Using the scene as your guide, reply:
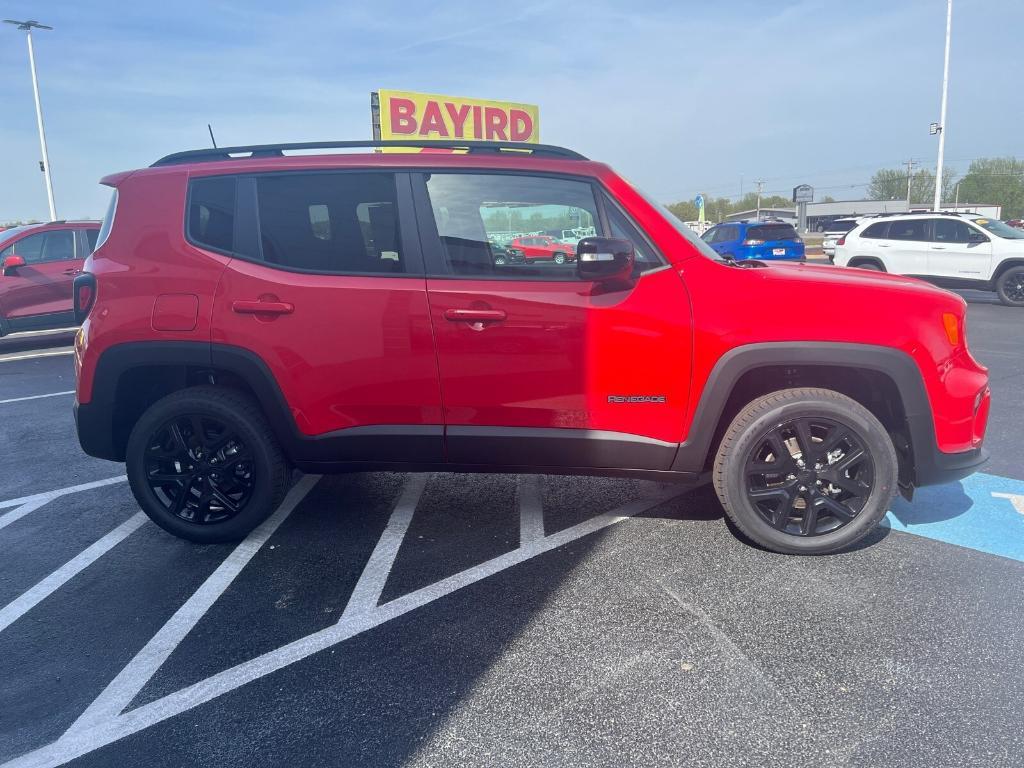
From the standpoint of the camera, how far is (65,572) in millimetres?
3510

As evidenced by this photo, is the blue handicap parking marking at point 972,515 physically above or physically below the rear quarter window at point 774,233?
below

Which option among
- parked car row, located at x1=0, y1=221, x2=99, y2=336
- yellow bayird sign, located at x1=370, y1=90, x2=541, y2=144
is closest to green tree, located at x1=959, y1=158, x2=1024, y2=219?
yellow bayird sign, located at x1=370, y1=90, x2=541, y2=144

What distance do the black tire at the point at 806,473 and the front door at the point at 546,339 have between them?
Answer: 0.33 metres

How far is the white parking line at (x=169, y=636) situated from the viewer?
2.45 m

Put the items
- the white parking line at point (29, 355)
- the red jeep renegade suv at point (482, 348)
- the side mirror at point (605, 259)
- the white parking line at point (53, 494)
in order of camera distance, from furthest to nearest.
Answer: the white parking line at point (29, 355) → the white parking line at point (53, 494) → the red jeep renegade suv at point (482, 348) → the side mirror at point (605, 259)

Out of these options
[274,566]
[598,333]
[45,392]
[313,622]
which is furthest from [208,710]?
[45,392]

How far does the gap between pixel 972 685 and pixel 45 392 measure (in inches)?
329

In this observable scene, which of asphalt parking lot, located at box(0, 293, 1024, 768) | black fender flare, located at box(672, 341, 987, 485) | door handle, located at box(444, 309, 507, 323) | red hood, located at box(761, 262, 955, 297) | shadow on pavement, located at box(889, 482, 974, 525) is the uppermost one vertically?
red hood, located at box(761, 262, 955, 297)

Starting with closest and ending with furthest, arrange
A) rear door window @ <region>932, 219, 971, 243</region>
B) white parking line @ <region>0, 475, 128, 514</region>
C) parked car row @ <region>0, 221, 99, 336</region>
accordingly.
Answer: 1. white parking line @ <region>0, 475, 128, 514</region>
2. parked car row @ <region>0, 221, 99, 336</region>
3. rear door window @ <region>932, 219, 971, 243</region>

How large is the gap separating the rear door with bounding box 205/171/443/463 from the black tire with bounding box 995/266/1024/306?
44.0 ft

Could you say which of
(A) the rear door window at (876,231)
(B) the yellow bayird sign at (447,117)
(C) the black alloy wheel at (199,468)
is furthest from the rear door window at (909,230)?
(C) the black alloy wheel at (199,468)

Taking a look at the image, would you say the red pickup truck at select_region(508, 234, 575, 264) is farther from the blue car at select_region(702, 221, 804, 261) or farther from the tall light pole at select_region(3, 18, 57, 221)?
the tall light pole at select_region(3, 18, 57, 221)

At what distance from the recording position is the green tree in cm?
10107

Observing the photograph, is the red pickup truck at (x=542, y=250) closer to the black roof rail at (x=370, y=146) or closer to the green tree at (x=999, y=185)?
the black roof rail at (x=370, y=146)
